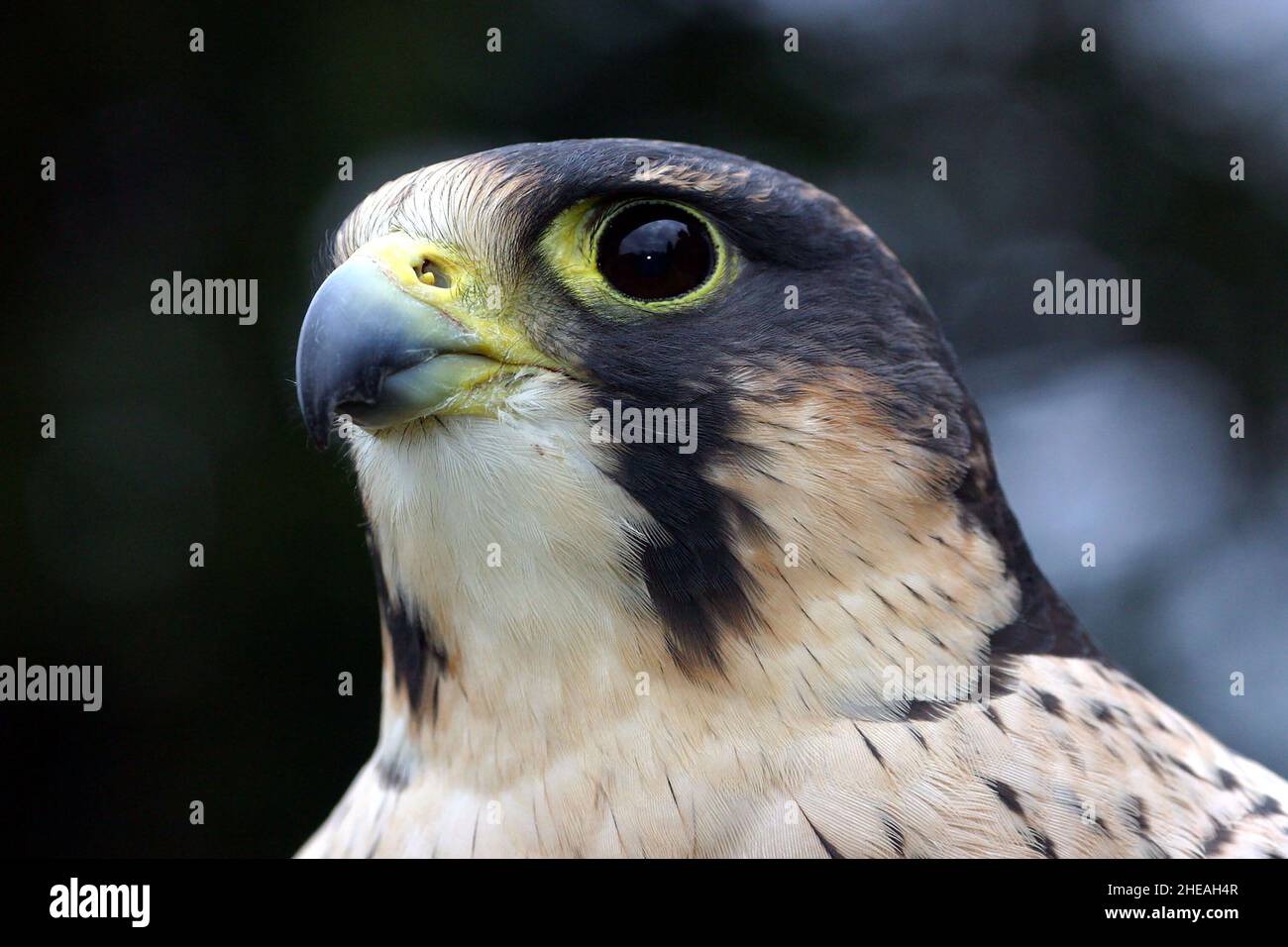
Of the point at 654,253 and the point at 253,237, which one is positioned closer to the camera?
the point at 654,253

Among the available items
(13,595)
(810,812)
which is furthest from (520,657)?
(13,595)

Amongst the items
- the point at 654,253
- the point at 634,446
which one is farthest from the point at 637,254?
the point at 634,446

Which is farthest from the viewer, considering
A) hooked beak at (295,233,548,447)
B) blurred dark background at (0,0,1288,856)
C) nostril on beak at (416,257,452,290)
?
blurred dark background at (0,0,1288,856)

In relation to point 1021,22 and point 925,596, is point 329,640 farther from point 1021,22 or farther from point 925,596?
point 1021,22

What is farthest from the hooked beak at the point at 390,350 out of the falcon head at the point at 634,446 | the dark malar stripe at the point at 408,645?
the dark malar stripe at the point at 408,645

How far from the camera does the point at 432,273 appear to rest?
177 centimetres

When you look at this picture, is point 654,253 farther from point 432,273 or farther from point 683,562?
point 683,562

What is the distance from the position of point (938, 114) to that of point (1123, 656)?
217cm

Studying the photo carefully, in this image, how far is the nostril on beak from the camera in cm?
176

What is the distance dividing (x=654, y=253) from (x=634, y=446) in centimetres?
29

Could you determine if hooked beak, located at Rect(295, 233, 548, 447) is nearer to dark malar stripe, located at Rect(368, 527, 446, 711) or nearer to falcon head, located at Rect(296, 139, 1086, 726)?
falcon head, located at Rect(296, 139, 1086, 726)

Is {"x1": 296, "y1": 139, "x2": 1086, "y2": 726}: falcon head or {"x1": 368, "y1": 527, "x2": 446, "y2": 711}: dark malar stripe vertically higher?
{"x1": 296, "y1": 139, "x2": 1086, "y2": 726}: falcon head

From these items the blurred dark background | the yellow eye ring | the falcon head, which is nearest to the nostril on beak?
the falcon head

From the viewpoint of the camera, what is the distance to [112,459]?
4.32 meters
